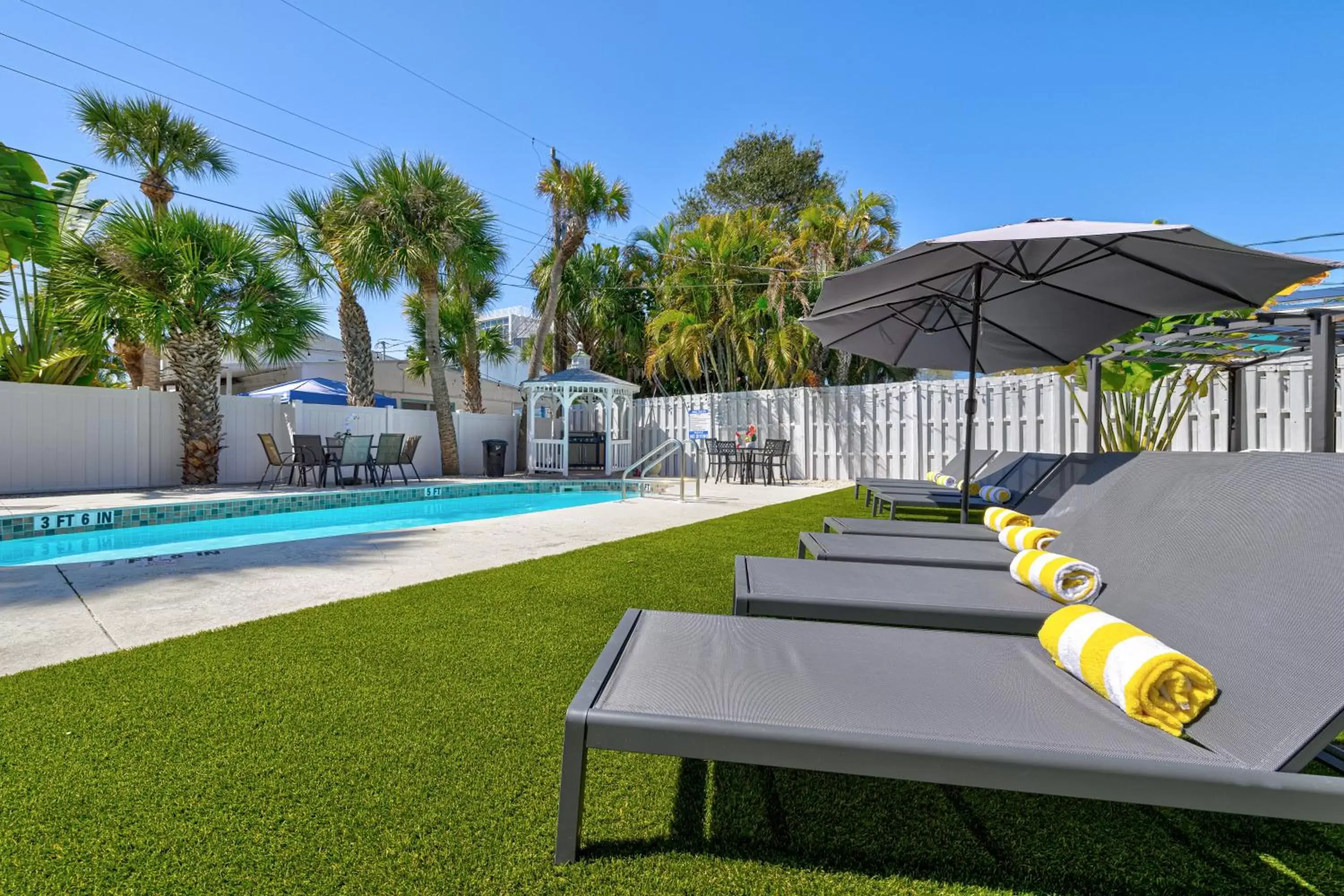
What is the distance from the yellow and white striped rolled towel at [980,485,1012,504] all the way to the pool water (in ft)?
16.7

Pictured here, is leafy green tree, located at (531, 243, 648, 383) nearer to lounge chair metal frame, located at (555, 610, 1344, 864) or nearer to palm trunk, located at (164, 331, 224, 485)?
palm trunk, located at (164, 331, 224, 485)

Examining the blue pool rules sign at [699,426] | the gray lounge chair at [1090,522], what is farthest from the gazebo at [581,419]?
the gray lounge chair at [1090,522]

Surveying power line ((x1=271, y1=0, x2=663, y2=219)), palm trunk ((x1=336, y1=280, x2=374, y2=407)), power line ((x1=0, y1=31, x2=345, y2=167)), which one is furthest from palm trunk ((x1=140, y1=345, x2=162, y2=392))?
power line ((x1=271, y1=0, x2=663, y2=219))

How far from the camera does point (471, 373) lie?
16844 mm

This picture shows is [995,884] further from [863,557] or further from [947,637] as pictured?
[863,557]

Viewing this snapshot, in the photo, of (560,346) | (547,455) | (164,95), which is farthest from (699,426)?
(164,95)

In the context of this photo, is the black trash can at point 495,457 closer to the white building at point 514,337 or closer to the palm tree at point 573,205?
the palm tree at point 573,205

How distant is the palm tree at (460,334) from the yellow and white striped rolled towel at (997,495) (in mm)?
12299

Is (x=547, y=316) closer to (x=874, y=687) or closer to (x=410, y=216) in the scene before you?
(x=410, y=216)

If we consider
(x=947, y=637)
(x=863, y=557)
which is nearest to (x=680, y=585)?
(x=863, y=557)

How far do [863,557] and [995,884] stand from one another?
1.87 metres

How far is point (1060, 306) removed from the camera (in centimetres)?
490

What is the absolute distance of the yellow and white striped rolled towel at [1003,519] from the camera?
3.83 metres

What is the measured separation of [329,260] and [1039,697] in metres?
14.4
